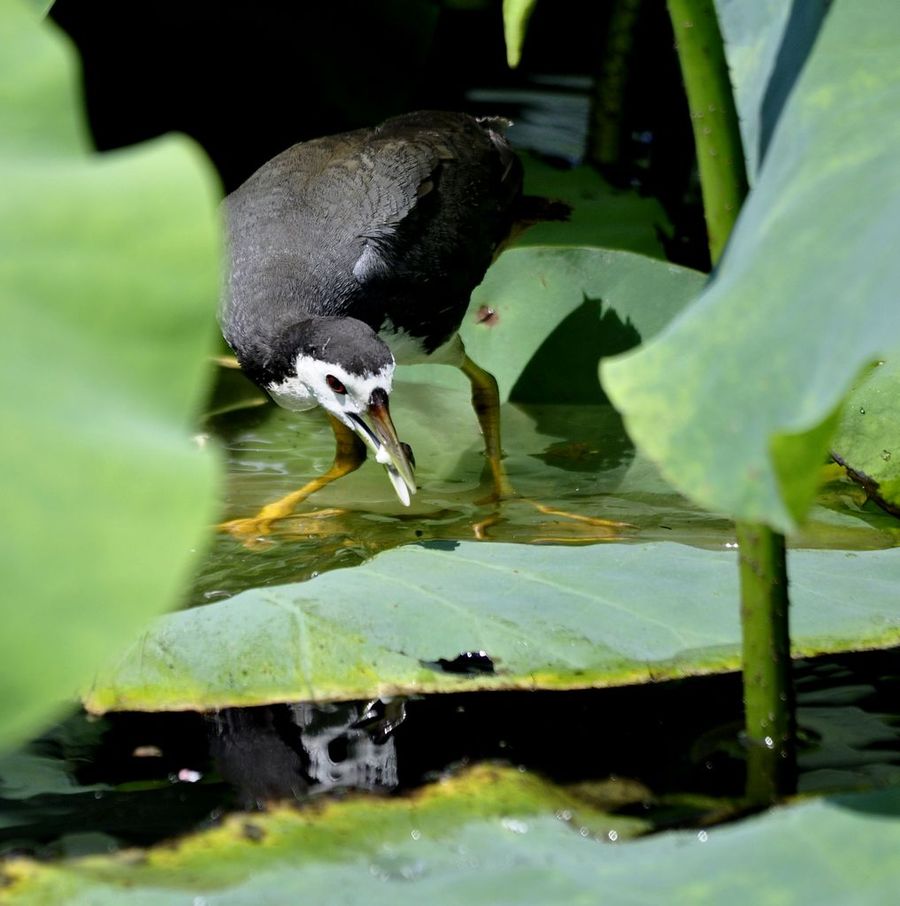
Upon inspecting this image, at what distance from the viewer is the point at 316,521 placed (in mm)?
2779

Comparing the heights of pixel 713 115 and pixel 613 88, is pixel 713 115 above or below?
above

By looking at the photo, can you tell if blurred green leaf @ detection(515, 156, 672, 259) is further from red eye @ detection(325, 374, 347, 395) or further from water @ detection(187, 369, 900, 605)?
red eye @ detection(325, 374, 347, 395)

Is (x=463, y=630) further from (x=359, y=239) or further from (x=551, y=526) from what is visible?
(x=359, y=239)

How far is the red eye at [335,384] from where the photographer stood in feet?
9.43

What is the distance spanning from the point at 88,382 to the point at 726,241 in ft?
2.03

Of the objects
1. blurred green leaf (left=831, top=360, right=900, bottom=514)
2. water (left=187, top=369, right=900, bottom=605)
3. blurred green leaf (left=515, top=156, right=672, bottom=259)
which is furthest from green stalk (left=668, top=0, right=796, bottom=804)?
blurred green leaf (left=515, top=156, right=672, bottom=259)

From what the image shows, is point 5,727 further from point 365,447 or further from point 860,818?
point 365,447

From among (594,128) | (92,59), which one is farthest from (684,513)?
(92,59)

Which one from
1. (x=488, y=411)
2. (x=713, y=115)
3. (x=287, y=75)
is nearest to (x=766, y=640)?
(x=713, y=115)

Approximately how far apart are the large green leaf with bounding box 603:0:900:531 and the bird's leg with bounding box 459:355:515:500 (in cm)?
197

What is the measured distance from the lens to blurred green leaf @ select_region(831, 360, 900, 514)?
2525 mm

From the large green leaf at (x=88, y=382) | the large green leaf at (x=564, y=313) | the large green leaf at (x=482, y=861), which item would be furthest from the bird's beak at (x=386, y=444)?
the large green leaf at (x=88, y=382)

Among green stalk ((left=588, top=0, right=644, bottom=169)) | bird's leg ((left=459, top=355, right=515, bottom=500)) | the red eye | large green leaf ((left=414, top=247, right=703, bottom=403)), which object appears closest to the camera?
the red eye

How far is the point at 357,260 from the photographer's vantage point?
3.14 meters
